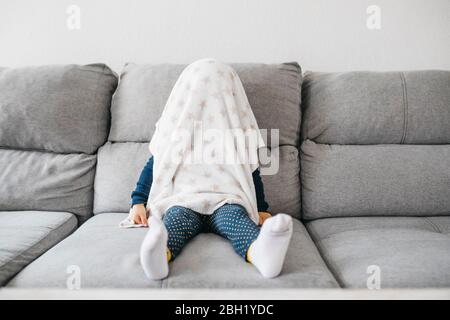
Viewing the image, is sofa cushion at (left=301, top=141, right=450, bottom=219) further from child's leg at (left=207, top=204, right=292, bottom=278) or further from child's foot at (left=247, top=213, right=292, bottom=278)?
child's foot at (left=247, top=213, right=292, bottom=278)

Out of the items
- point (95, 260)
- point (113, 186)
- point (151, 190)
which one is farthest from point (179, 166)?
point (95, 260)

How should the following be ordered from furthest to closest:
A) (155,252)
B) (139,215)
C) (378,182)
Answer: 1. (378,182)
2. (139,215)
3. (155,252)

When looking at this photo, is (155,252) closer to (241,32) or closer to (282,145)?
(282,145)

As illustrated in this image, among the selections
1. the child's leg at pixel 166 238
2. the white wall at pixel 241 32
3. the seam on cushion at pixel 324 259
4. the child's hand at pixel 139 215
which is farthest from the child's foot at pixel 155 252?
the white wall at pixel 241 32

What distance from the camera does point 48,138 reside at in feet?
4.65

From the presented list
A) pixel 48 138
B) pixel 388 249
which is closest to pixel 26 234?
pixel 48 138

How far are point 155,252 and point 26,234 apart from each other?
0.55 m

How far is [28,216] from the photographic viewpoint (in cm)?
129

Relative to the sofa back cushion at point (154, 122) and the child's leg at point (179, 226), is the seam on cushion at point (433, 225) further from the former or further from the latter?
the child's leg at point (179, 226)

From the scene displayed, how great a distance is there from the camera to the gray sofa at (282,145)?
1.34 metres

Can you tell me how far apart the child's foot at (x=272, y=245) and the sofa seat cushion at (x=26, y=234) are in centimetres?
64

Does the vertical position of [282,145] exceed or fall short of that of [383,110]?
it falls short

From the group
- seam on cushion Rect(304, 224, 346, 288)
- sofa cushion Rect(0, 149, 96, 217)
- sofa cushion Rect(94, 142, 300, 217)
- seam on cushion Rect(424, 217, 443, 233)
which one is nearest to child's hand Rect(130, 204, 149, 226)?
sofa cushion Rect(94, 142, 300, 217)

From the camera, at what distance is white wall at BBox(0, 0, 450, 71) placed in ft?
5.60
